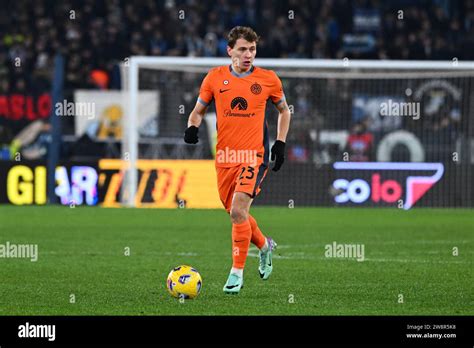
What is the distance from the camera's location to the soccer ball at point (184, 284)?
904 cm

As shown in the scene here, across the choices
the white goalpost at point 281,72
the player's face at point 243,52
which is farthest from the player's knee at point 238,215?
the white goalpost at point 281,72

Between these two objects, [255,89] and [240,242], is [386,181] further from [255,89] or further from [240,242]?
[240,242]

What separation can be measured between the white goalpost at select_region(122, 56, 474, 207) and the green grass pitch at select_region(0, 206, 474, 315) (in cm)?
159

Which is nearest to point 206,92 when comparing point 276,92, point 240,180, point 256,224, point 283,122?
point 276,92

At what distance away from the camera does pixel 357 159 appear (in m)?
22.2

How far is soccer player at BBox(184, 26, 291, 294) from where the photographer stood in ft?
31.3

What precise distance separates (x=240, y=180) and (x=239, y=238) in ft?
1.57

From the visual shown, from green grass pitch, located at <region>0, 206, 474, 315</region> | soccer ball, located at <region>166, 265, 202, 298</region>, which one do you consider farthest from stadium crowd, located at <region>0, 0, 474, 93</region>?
soccer ball, located at <region>166, 265, 202, 298</region>

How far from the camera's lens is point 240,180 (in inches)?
375

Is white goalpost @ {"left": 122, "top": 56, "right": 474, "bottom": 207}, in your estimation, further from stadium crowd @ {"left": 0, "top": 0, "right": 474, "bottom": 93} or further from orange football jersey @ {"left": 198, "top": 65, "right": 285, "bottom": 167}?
orange football jersey @ {"left": 198, "top": 65, "right": 285, "bottom": 167}

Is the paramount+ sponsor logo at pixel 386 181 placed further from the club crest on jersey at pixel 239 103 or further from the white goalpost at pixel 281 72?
the club crest on jersey at pixel 239 103

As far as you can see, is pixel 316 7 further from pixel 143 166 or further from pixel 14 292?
pixel 14 292
